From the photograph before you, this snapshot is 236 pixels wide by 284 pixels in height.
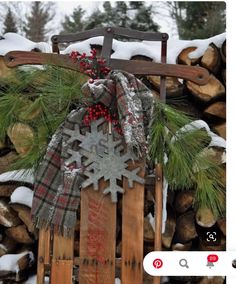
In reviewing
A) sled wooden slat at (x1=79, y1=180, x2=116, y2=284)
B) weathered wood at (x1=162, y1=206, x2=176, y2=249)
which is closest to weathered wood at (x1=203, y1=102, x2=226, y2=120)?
weathered wood at (x1=162, y1=206, x2=176, y2=249)

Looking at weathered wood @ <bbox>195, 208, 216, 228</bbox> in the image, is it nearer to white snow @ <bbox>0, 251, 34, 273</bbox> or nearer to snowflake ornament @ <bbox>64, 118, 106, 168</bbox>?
snowflake ornament @ <bbox>64, 118, 106, 168</bbox>

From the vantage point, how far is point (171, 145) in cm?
96

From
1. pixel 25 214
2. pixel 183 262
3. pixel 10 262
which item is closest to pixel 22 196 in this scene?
pixel 25 214

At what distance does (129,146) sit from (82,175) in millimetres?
148

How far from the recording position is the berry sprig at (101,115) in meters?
0.91

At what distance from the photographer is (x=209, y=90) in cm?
117

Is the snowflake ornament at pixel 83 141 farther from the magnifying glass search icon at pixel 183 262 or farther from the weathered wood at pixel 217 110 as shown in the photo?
the weathered wood at pixel 217 110

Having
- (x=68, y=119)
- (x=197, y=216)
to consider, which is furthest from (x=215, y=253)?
(x=68, y=119)

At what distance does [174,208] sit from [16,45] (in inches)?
26.6

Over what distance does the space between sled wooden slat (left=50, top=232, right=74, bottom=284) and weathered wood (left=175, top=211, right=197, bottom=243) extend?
0.36 meters

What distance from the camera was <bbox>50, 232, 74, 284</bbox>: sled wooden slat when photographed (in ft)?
3.00

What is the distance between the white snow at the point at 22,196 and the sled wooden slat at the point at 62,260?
23 cm
